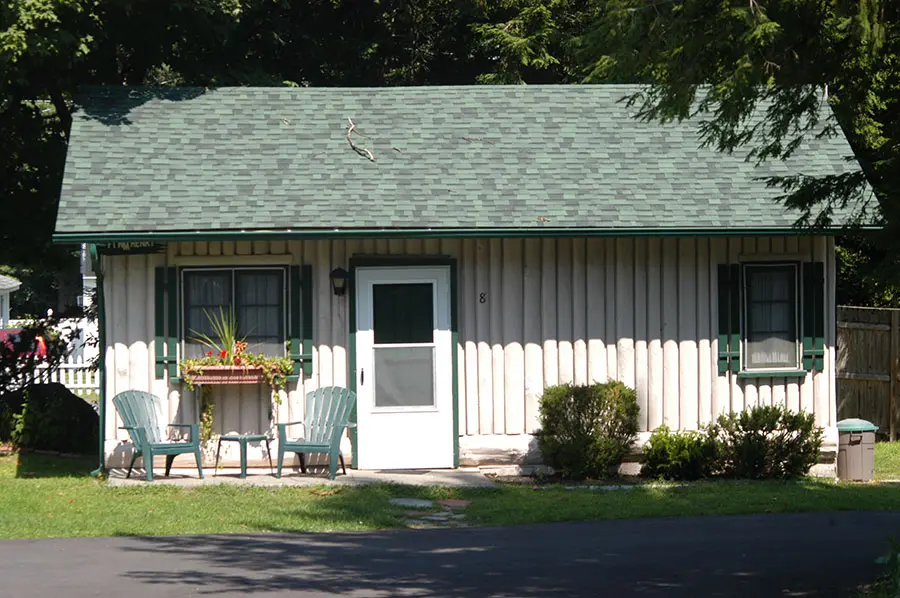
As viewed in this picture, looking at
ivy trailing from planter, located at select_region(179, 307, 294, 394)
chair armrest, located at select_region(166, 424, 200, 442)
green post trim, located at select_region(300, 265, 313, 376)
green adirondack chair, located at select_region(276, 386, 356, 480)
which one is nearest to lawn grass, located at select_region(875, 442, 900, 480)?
green adirondack chair, located at select_region(276, 386, 356, 480)

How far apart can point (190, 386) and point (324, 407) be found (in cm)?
142

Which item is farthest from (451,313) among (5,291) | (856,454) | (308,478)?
(5,291)

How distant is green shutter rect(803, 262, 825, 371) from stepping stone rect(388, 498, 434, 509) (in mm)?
4905

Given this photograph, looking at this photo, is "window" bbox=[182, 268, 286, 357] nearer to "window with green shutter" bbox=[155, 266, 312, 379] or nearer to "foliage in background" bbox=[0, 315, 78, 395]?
"window with green shutter" bbox=[155, 266, 312, 379]

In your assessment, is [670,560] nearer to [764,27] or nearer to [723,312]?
[764,27]

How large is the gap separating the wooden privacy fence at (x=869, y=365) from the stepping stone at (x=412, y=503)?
8139mm

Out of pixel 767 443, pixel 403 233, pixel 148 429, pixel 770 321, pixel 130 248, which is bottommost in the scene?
pixel 767 443

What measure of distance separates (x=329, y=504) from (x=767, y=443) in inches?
195

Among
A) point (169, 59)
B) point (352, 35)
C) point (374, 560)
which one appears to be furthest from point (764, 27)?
point (352, 35)

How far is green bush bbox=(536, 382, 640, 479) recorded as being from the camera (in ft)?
47.3

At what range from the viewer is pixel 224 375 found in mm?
14227

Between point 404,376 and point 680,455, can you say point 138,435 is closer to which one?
point 404,376

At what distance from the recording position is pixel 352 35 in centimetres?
2395

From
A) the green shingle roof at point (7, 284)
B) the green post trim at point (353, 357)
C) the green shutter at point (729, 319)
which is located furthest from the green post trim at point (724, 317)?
the green shingle roof at point (7, 284)
